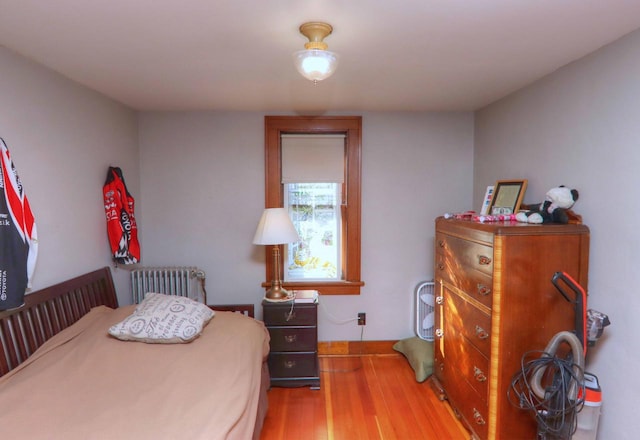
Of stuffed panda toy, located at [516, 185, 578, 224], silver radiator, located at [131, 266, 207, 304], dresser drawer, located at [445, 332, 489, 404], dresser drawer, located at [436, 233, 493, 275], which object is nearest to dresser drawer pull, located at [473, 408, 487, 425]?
dresser drawer, located at [445, 332, 489, 404]

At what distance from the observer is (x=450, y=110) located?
3318 millimetres

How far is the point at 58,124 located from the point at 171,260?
4.91 ft

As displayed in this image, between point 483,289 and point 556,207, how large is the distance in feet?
2.06

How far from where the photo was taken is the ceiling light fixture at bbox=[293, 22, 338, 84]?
1611mm

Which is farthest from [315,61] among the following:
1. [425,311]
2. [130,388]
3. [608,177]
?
[425,311]

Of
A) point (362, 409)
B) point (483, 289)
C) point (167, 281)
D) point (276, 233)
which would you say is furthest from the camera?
point (167, 281)

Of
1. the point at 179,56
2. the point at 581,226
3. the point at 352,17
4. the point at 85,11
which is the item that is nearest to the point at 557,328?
the point at 581,226

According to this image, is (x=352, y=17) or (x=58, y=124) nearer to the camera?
(x=352, y=17)

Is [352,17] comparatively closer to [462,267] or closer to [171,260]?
[462,267]

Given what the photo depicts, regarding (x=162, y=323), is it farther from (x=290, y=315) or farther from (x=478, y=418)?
(x=478, y=418)

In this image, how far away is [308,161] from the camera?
337cm

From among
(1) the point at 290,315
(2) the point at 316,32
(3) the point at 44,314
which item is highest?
(2) the point at 316,32

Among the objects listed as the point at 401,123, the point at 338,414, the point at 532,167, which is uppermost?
the point at 401,123

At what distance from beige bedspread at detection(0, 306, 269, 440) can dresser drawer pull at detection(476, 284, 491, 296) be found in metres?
1.35
